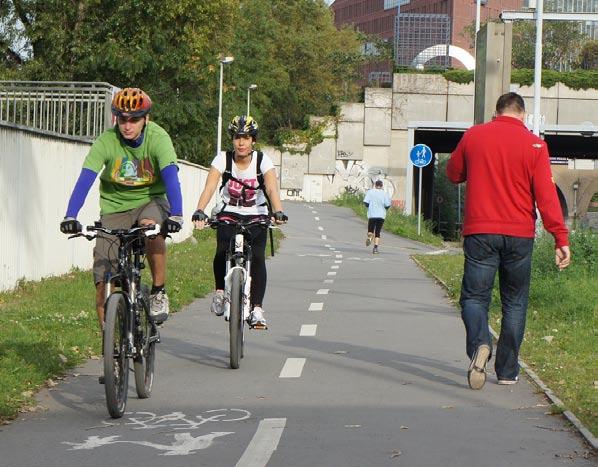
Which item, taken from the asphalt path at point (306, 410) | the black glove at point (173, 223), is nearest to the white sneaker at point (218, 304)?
the asphalt path at point (306, 410)

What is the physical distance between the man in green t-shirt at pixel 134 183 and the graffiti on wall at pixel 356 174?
57.3m

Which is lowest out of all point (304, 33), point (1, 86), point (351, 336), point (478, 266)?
point (351, 336)

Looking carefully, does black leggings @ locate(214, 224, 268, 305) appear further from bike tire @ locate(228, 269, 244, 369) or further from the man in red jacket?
the man in red jacket

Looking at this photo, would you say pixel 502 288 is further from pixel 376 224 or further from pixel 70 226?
pixel 376 224

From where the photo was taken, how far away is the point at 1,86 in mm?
21391

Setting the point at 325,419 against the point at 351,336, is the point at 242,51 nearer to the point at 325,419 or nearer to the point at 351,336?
the point at 351,336

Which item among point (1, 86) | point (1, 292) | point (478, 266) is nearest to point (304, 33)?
point (1, 86)

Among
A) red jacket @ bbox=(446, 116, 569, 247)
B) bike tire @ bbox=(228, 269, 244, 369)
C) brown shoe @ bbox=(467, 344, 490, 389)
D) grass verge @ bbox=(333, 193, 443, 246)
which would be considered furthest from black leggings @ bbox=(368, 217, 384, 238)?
brown shoe @ bbox=(467, 344, 490, 389)

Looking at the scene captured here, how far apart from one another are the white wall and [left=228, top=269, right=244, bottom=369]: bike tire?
18.2 feet

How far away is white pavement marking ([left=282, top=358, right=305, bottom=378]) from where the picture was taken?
956cm

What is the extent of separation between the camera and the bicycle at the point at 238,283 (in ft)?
32.4

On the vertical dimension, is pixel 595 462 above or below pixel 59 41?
below

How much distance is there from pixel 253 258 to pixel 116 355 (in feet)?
9.76

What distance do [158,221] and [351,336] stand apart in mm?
4092
